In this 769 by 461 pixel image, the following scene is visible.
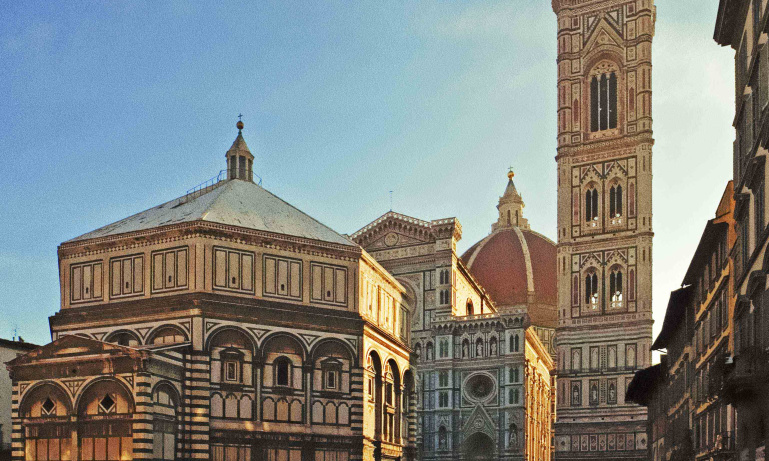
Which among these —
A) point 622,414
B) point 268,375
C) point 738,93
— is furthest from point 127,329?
point 622,414

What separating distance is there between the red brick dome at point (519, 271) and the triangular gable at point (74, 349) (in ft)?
244

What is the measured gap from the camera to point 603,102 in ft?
263

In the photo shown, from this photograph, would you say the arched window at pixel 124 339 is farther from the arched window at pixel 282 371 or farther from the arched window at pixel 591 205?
the arched window at pixel 591 205

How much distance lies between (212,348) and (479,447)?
37859mm

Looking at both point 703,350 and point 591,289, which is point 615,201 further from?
point 703,350

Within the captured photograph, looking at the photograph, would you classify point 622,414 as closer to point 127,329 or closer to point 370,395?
point 370,395

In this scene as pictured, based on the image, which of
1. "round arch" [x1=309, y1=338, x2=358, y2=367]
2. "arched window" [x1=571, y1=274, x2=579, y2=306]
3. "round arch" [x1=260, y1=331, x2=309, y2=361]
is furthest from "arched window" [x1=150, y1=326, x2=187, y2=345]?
"arched window" [x1=571, y1=274, x2=579, y2=306]

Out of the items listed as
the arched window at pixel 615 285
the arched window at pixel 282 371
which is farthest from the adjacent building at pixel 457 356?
the arched window at pixel 282 371

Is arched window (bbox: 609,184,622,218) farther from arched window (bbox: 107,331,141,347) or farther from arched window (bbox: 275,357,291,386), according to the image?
arched window (bbox: 107,331,141,347)

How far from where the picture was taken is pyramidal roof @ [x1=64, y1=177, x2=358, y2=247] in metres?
43.2

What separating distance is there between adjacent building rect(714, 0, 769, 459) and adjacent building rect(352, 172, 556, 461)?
46.1 metres

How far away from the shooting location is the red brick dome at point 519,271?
107562 mm

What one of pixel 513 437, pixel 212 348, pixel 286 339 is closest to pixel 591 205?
pixel 513 437

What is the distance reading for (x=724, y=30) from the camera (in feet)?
78.3
